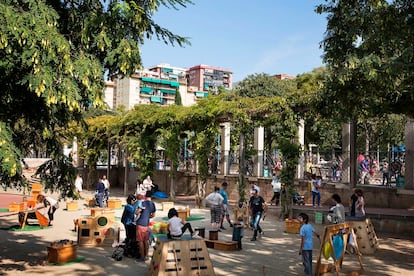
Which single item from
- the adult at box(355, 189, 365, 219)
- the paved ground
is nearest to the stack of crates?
the paved ground

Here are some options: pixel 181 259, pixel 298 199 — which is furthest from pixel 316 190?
pixel 181 259

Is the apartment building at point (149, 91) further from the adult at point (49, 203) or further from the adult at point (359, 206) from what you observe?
the adult at point (359, 206)

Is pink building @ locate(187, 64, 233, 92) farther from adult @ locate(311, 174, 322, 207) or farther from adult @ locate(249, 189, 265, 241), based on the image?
adult @ locate(249, 189, 265, 241)

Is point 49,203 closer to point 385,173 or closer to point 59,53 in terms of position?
point 59,53

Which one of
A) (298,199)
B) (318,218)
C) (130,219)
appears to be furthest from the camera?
(298,199)

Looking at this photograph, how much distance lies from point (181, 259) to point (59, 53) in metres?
4.29

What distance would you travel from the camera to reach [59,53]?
20.2 ft

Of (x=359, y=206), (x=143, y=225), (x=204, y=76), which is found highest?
(x=204, y=76)

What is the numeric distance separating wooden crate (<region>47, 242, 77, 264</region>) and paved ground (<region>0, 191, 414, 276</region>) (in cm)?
21

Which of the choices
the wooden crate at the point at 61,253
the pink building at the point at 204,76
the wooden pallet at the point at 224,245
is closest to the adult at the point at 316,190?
the wooden pallet at the point at 224,245

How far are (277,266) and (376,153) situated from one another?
32.8ft

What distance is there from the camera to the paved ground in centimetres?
927

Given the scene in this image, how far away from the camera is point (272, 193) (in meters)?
21.0

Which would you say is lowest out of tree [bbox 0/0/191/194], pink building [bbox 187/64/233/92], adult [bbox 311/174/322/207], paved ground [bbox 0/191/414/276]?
paved ground [bbox 0/191/414/276]
